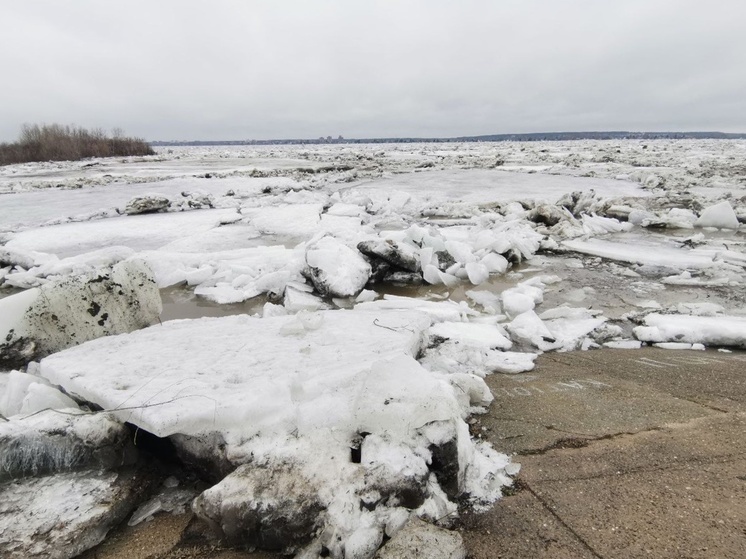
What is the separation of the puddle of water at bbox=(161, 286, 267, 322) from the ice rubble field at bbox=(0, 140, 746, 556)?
0.11 m

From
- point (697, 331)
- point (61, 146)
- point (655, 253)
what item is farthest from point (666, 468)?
point (61, 146)

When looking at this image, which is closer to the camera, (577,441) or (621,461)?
(621,461)

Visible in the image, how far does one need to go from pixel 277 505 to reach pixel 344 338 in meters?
1.27

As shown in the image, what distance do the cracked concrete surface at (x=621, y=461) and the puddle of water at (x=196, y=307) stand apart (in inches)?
106

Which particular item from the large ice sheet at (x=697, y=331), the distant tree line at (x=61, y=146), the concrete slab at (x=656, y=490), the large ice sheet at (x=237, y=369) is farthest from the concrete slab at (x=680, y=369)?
the distant tree line at (x=61, y=146)

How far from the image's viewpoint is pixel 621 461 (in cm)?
176

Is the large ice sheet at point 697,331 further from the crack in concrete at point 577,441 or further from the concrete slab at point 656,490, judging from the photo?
the crack in concrete at point 577,441

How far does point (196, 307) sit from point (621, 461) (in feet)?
12.8

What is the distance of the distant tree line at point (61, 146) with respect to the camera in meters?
35.1

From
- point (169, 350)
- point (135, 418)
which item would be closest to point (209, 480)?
point (135, 418)

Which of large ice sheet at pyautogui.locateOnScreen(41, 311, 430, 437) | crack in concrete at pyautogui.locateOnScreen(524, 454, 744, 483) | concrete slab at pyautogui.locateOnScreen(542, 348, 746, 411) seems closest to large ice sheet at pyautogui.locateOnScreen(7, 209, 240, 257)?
large ice sheet at pyautogui.locateOnScreen(41, 311, 430, 437)

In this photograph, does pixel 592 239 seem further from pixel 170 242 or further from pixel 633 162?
pixel 633 162

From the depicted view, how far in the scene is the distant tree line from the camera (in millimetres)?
35062

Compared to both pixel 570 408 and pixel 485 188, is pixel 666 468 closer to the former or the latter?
pixel 570 408
